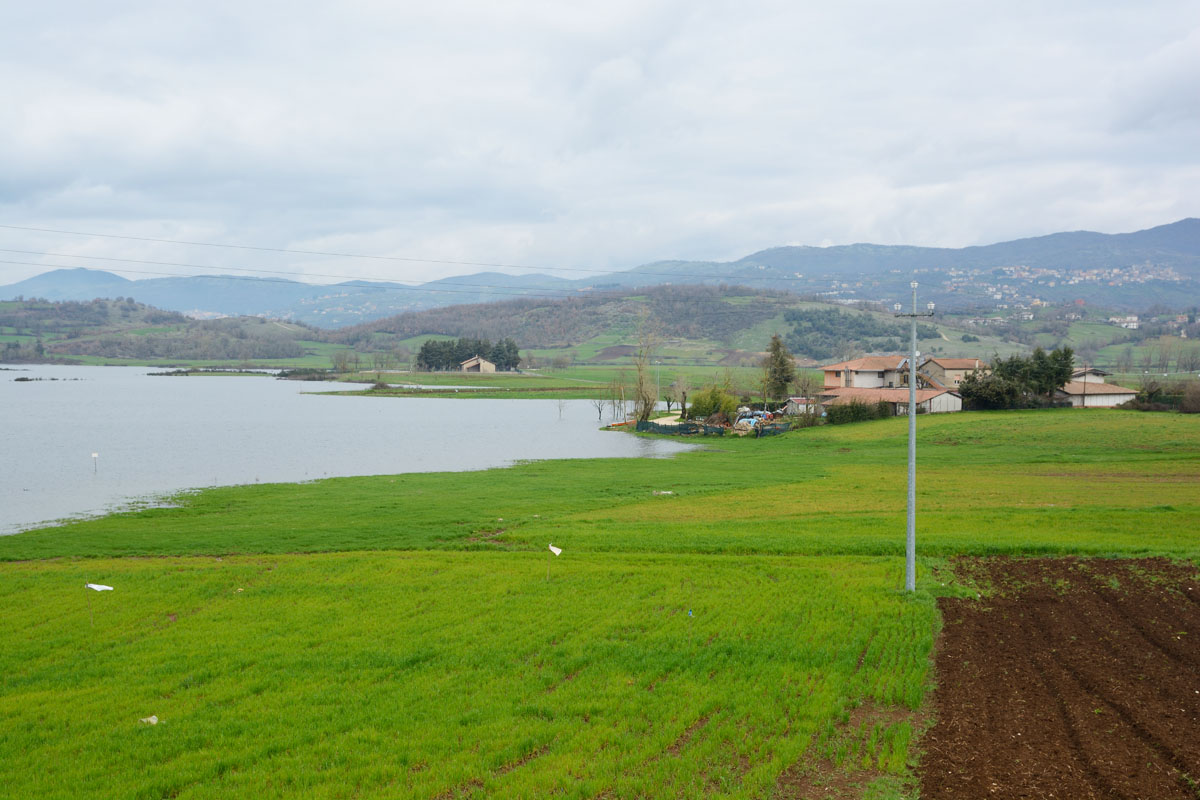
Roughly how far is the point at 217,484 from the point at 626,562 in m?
29.6

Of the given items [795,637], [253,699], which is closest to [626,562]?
[795,637]

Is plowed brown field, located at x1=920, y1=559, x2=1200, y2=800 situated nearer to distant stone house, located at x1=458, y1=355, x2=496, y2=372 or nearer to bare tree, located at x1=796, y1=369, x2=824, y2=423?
bare tree, located at x1=796, y1=369, x2=824, y2=423

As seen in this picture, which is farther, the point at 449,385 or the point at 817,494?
the point at 449,385

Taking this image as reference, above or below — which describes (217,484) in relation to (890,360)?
below

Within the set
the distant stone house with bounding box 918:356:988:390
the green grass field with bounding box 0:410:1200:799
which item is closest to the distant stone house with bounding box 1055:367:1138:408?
the distant stone house with bounding box 918:356:988:390

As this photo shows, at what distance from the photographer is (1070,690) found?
39.8 feet

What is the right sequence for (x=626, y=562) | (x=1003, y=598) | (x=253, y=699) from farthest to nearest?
(x=626, y=562) < (x=1003, y=598) < (x=253, y=699)

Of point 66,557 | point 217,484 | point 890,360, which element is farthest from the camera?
point 890,360

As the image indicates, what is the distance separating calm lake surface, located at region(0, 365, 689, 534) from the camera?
139ft

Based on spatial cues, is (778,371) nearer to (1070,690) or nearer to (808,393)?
(808,393)

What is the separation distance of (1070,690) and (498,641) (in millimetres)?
9670

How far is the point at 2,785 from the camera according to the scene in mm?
9398

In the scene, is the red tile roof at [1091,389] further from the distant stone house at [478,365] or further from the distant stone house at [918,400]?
the distant stone house at [478,365]

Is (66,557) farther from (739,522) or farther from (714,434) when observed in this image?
A: (714,434)
